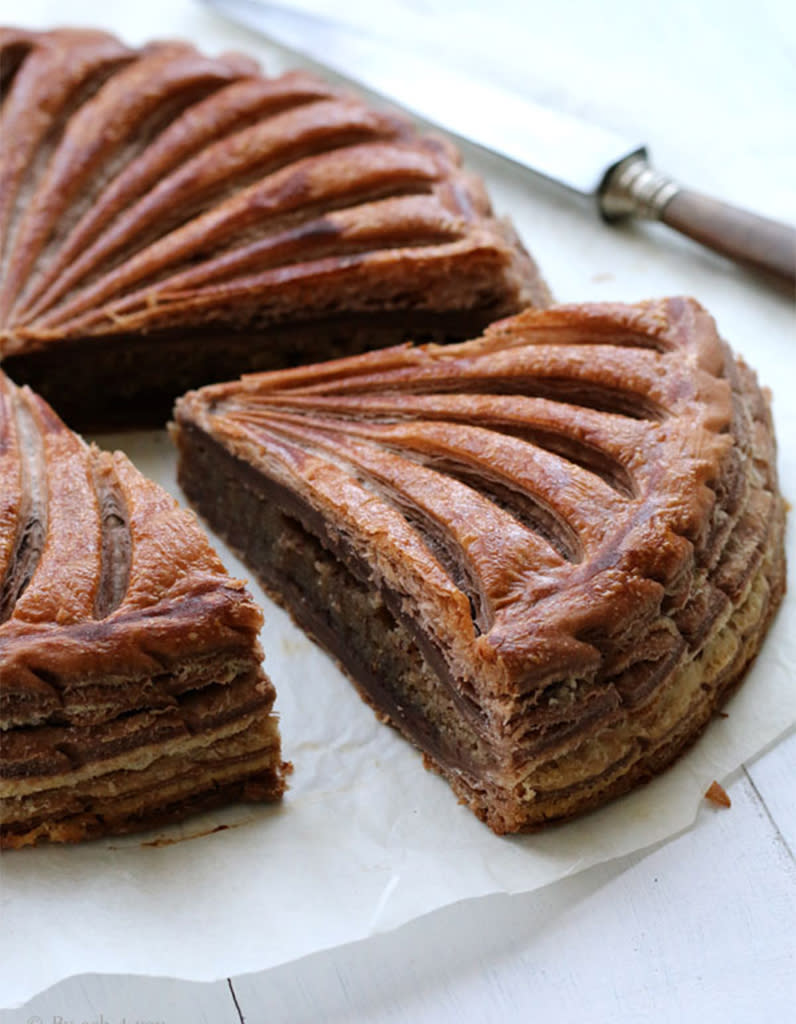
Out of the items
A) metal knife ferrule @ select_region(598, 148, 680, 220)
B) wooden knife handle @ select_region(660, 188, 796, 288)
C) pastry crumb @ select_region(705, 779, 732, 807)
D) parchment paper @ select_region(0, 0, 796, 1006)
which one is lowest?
parchment paper @ select_region(0, 0, 796, 1006)

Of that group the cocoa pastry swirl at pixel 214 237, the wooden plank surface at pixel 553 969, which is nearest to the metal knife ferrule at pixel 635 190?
the cocoa pastry swirl at pixel 214 237

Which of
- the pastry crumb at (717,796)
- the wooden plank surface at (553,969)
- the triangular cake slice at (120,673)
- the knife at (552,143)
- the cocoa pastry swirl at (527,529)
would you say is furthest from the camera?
the knife at (552,143)

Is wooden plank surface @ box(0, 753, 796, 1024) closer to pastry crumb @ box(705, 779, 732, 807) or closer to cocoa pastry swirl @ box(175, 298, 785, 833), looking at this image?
pastry crumb @ box(705, 779, 732, 807)

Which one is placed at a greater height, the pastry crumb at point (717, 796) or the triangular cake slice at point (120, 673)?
the pastry crumb at point (717, 796)

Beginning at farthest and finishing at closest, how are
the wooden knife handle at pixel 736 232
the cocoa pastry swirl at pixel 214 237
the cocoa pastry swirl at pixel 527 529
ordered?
the wooden knife handle at pixel 736 232 → the cocoa pastry swirl at pixel 214 237 → the cocoa pastry swirl at pixel 527 529

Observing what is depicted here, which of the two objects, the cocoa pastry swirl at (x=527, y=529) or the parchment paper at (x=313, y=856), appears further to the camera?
the cocoa pastry swirl at (x=527, y=529)

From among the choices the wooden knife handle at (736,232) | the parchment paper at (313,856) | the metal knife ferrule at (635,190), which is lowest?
the parchment paper at (313,856)

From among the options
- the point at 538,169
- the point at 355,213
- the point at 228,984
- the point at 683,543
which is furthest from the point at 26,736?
the point at 538,169

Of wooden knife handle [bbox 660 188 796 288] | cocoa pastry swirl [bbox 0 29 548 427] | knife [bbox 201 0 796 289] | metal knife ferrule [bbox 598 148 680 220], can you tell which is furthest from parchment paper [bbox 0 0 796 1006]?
metal knife ferrule [bbox 598 148 680 220]

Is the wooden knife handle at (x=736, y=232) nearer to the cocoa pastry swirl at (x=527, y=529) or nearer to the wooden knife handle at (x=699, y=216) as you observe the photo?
the wooden knife handle at (x=699, y=216)
